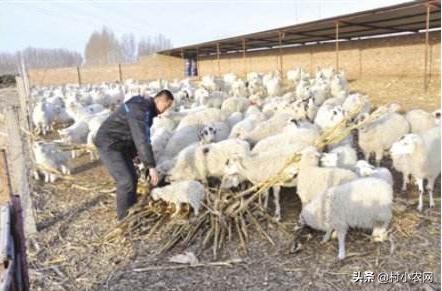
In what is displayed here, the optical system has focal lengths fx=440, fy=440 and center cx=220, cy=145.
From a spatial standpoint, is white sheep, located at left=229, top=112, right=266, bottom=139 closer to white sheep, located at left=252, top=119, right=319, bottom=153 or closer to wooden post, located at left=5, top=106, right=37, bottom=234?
white sheep, located at left=252, top=119, right=319, bottom=153

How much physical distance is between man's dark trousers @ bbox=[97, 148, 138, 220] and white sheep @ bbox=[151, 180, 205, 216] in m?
0.31

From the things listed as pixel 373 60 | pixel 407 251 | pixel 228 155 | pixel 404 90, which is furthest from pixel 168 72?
pixel 407 251

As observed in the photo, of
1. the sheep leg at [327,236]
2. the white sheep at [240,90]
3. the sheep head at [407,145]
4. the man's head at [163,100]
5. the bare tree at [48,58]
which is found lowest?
the sheep leg at [327,236]

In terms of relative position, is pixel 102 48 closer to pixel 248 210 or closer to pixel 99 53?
pixel 99 53

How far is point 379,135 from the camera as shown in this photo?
767cm

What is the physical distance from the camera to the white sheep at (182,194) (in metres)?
5.53

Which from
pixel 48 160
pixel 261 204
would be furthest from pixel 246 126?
pixel 48 160

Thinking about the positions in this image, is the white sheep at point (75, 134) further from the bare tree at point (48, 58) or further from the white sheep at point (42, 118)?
the bare tree at point (48, 58)

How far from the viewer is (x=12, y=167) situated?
5688 mm

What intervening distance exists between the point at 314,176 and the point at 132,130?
2305mm

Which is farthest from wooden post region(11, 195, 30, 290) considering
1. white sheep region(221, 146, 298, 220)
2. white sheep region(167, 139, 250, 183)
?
white sheep region(167, 139, 250, 183)

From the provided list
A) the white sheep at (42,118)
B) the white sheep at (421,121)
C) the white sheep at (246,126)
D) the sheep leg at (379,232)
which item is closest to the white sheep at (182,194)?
the sheep leg at (379,232)

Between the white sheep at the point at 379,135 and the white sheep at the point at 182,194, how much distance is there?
345cm

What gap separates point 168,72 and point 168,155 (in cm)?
3311
